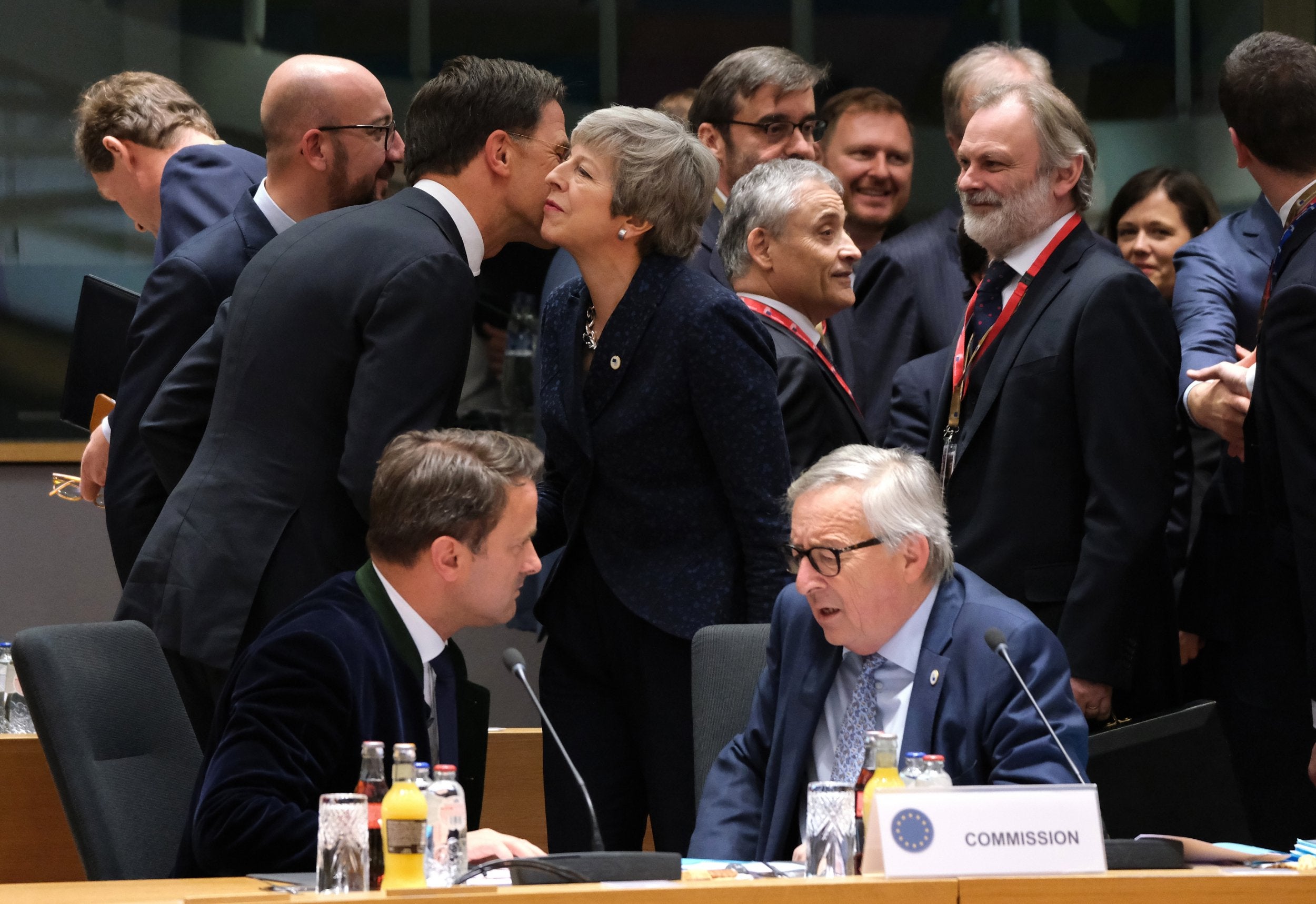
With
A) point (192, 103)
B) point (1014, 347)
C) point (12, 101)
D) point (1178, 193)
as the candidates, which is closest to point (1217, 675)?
point (1014, 347)

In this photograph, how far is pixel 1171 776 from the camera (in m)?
2.65

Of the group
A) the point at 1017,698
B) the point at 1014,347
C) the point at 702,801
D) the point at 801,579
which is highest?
the point at 1014,347

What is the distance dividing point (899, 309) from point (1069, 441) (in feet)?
3.14

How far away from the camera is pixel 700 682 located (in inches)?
104

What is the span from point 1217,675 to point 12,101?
11.7 feet

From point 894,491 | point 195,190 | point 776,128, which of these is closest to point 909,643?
point 894,491

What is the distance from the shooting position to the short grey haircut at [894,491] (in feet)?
7.97

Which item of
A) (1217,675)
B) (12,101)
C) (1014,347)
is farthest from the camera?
(12,101)

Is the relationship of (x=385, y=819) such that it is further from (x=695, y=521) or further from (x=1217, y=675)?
(x=1217, y=675)

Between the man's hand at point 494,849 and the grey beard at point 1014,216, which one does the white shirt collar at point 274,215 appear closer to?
the grey beard at point 1014,216

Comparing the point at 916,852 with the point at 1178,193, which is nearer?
the point at 916,852

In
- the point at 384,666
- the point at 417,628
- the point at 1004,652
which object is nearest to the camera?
the point at 1004,652

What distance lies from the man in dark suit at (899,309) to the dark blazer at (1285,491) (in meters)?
0.88

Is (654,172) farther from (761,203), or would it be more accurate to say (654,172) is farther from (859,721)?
(859,721)
